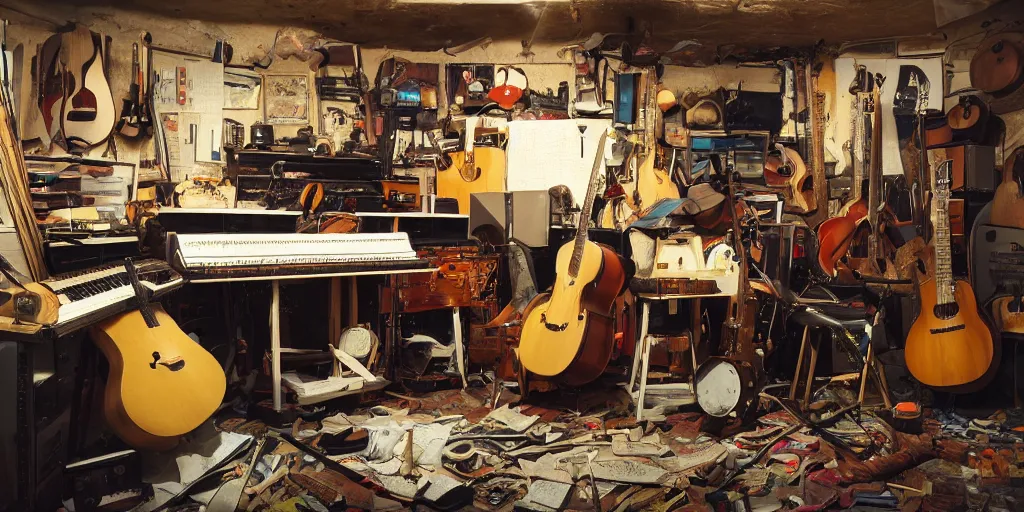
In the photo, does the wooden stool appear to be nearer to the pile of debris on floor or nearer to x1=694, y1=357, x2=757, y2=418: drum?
the pile of debris on floor

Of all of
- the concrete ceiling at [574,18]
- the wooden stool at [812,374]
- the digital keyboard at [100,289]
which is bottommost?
the wooden stool at [812,374]

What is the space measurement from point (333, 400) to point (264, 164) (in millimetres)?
2216

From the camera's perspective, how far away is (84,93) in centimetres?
545

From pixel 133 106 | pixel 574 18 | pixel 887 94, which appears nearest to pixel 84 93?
pixel 133 106

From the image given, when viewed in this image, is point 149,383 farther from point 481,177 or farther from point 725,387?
point 481,177

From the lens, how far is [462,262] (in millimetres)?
5164

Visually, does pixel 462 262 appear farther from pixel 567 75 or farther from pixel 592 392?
pixel 567 75

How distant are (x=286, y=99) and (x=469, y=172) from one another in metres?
1.86

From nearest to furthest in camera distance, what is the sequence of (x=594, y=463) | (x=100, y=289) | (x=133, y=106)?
(x=100, y=289) → (x=594, y=463) → (x=133, y=106)

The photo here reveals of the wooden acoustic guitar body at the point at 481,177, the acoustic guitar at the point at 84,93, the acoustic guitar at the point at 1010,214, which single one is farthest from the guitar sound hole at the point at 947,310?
the acoustic guitar at the point at 84,93

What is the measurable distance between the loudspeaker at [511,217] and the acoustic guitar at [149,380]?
2.90m

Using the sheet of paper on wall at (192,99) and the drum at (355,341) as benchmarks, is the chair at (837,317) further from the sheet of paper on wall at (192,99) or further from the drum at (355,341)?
the sheet of paper on wall at (192,99)

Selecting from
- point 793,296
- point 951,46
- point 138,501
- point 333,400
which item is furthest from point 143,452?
point 951,46

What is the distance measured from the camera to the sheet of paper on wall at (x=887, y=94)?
230 inches
